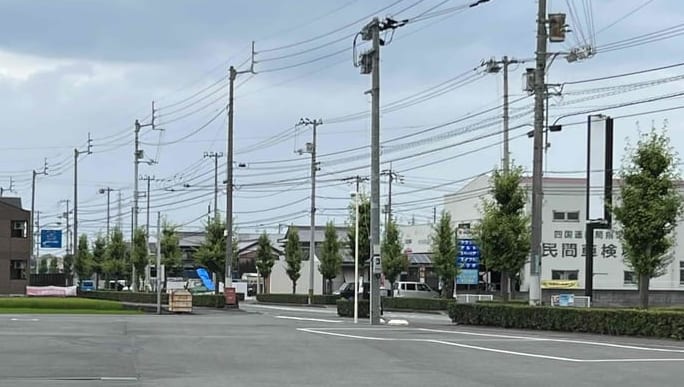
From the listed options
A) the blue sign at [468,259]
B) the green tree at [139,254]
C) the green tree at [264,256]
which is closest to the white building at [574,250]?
the blue sign at [468,259]

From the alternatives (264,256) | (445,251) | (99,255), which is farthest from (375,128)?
(99,255)

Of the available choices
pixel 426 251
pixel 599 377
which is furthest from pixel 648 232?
pixel 426 251

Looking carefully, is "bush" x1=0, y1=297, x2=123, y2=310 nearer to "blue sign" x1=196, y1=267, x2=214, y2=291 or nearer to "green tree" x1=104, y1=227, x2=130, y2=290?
"blue sign" x1=196, y1=267, x2=214, y2=291

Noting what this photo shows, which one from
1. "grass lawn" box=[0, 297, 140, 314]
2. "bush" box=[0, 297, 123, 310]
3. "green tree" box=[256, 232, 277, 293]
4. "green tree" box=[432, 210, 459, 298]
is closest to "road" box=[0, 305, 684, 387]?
"grass lawn" box=[0, 297, 140, 314]

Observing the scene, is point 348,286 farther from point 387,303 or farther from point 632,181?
point 632,181

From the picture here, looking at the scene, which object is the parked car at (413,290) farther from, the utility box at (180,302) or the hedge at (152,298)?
the utility box at (180,302)

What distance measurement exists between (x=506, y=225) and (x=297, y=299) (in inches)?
1276

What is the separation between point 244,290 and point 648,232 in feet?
193

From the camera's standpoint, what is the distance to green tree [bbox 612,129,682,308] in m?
30.7

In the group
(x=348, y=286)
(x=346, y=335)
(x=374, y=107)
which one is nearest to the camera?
(x=346, y=335)

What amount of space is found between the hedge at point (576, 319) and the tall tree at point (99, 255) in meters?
64.7

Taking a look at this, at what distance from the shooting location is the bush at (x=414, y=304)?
5709 centimetres

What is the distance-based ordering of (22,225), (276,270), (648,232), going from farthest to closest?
(276,270) → (22,225) → (648,232)

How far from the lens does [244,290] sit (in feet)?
283
